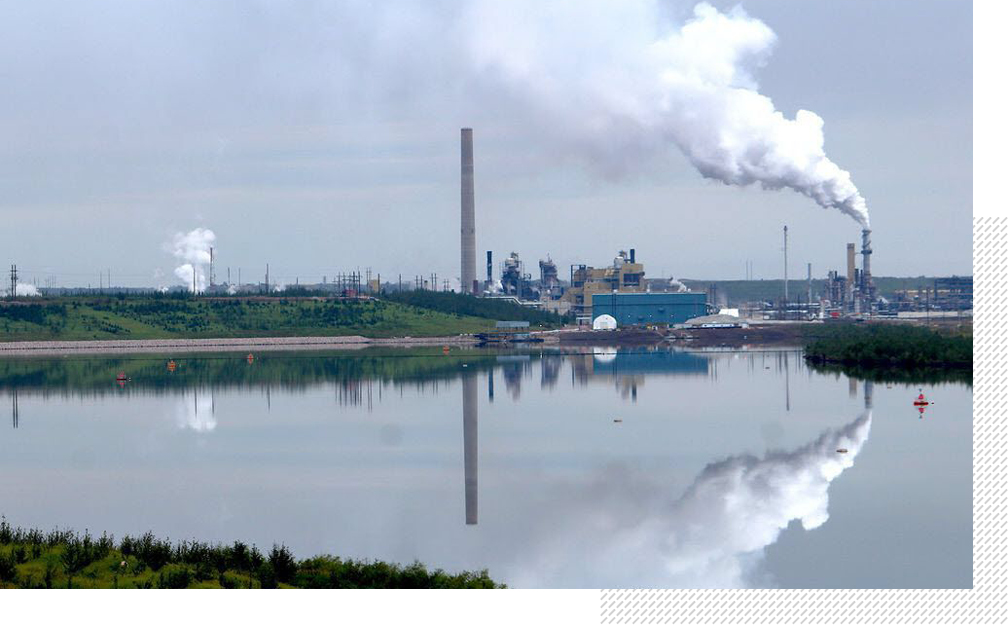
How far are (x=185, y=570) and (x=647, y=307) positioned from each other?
10456cm

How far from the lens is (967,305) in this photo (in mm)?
129750

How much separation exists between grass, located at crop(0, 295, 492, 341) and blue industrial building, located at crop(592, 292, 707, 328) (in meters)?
11.2

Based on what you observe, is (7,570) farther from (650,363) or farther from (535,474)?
(650,363)

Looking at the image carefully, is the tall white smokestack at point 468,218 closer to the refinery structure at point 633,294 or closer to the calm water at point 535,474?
the refinery structure at point 633,294

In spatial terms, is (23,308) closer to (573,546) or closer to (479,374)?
(479,374)

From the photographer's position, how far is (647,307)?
393ft

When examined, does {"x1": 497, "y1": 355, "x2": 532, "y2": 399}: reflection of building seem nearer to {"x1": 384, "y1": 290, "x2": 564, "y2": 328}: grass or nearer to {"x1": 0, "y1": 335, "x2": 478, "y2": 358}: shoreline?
{"x1": 0, "y1": 335, "x2": 478, "y2": 358}: shoreline

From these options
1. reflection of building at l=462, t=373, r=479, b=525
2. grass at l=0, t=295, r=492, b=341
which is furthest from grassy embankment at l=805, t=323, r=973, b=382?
grass at l=0, t=295, r=492, b=341

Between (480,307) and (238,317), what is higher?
(480,307)

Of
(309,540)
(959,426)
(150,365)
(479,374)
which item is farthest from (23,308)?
(309,540)

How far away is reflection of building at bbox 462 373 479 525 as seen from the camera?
2583 cm

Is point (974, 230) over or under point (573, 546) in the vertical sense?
over

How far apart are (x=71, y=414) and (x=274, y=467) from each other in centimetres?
1654

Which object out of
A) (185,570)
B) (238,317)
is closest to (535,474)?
(185,570)
